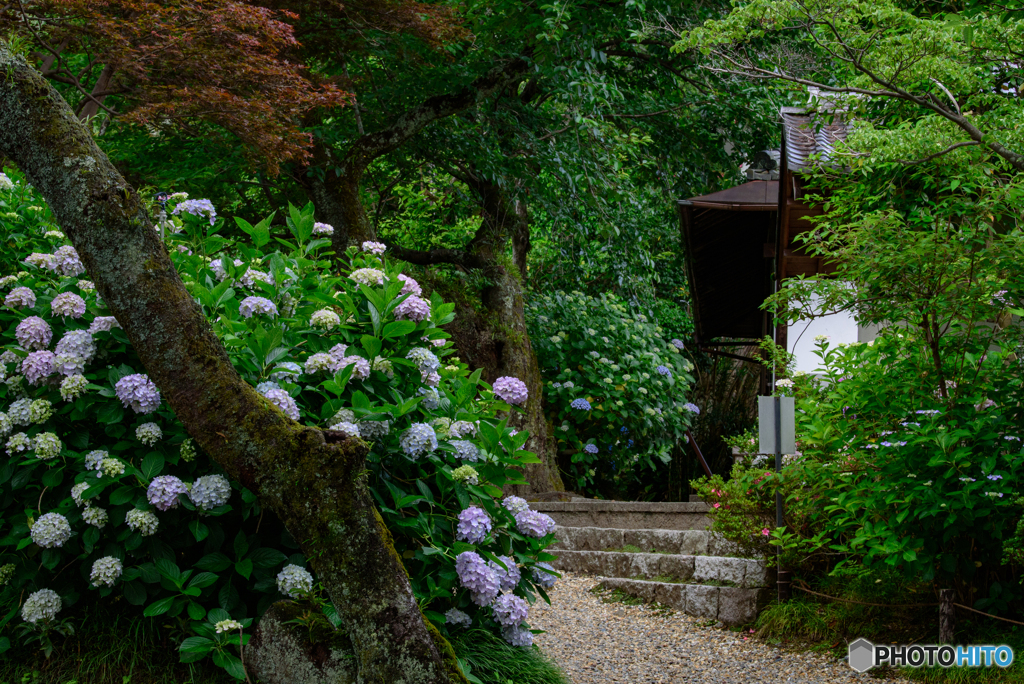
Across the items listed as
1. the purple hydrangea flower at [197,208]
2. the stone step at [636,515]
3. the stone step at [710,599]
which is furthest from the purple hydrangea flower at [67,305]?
the stone step at [636,515]

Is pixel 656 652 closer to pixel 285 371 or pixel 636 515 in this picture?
pixel 636 515

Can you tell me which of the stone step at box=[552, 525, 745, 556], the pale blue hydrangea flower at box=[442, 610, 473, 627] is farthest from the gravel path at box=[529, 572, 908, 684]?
the pale blue hydrangea flower at box=[442, 610, 473, 627]

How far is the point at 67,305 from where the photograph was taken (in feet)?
9.17

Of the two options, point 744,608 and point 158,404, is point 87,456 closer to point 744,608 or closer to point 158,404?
point 158,404

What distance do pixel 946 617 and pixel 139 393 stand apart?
156 inches

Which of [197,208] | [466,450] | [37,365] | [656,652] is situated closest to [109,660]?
[37,365]

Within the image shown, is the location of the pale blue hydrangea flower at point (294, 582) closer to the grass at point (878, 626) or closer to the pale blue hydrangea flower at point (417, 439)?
the pale blue hydrangea flower at point (417, 439)

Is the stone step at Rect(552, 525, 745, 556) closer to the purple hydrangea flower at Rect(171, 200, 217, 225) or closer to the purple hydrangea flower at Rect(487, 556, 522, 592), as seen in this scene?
the purple hydrangea flower at Rect(487, 556, 522, 592)

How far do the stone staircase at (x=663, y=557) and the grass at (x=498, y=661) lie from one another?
288 cm

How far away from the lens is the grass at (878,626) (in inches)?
154

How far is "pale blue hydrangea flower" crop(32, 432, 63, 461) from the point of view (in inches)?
98.4

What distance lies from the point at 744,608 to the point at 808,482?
1.03 metres

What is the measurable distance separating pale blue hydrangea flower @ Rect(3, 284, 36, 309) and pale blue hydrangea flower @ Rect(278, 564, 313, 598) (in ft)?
4.59

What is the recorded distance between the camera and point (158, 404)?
2557mm
